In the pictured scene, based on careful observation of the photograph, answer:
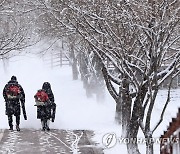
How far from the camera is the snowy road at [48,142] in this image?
10.9m

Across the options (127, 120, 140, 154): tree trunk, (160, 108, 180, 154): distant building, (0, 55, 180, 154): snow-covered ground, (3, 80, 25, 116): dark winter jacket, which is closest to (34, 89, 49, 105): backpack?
(3, 80, 25, 116): dark winter jacket

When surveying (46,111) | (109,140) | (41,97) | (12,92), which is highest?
(12,92)

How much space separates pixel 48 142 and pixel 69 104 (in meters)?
10.3

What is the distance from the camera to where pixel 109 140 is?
11.4 meters

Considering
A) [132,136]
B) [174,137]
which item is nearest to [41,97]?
[132,136]

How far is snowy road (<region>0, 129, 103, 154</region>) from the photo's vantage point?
1087cm

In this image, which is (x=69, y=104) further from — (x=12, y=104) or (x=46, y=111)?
(x=12, y=104)

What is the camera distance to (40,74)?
138 ft

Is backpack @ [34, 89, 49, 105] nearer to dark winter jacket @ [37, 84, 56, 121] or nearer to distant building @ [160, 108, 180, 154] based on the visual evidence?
dark winter jacket @ [37, 84, 56, 121]

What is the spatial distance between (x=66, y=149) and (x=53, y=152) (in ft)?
1.43

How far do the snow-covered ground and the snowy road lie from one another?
16.2 inches

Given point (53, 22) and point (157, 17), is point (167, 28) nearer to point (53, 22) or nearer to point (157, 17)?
point (157, 17)

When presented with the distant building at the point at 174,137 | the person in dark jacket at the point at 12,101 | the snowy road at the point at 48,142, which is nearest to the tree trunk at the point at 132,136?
the snowy road at the point at 48,142

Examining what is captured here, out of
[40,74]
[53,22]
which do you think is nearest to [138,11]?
[53,22]
